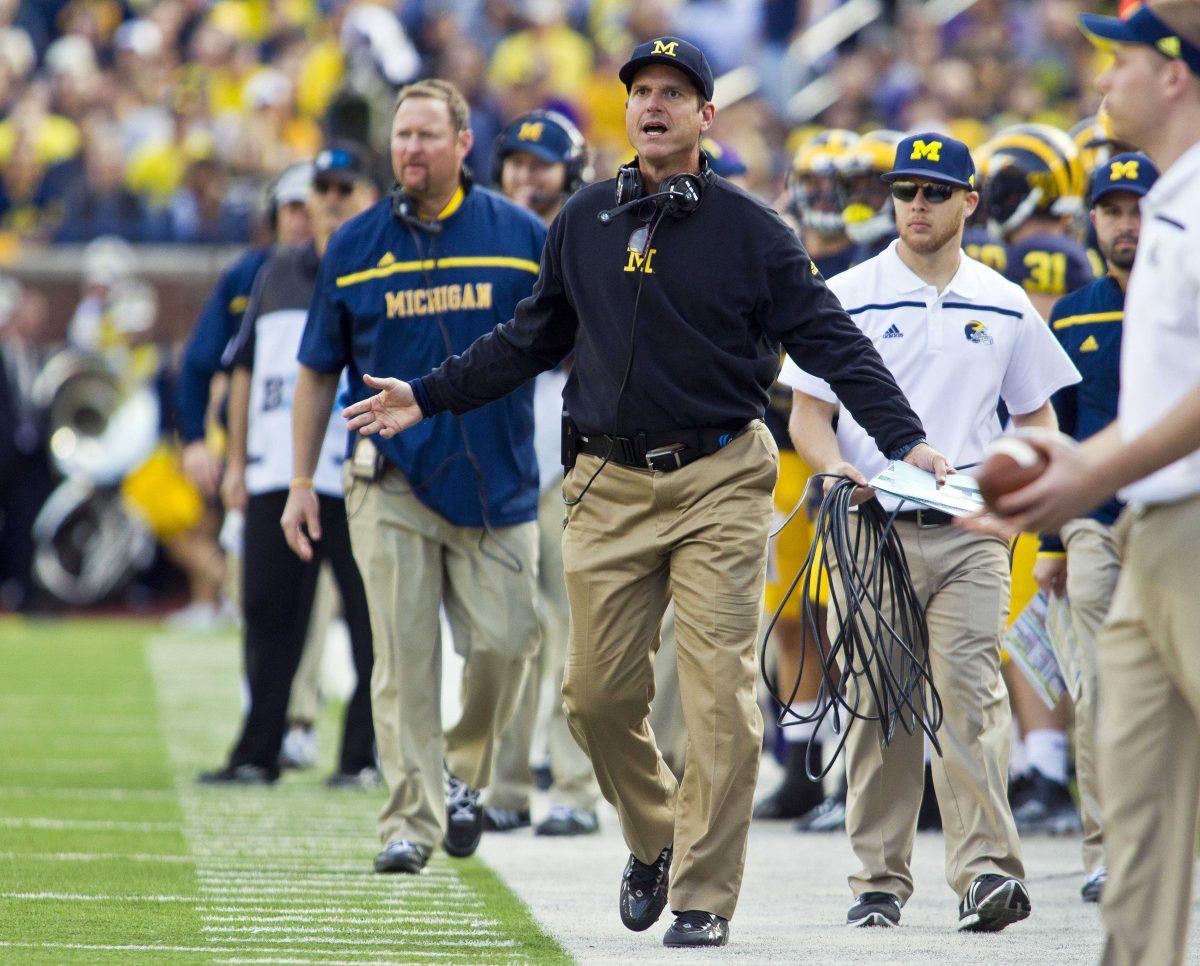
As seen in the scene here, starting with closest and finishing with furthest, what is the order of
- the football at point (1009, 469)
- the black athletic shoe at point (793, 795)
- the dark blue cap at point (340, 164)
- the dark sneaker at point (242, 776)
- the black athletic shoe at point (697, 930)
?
the football at point (1009, 469) → the black athletic shoe at point (697, 930) → the black athletic shoe at point (793, 795) → the dark blue cap at point (340, 164) → the dark sneaker at point (242, 776)

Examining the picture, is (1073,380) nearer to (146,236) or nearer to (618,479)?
(618,479)

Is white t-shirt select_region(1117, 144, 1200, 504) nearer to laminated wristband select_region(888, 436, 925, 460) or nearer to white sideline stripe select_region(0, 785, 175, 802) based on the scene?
laminated wristband select_region(888, 436, 925, 460)

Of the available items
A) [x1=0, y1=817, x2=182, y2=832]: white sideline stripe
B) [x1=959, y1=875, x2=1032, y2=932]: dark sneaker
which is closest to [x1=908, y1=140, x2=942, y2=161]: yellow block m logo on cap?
[x1=959, y1=875, x2=1032, y2=932]: dark sneaker

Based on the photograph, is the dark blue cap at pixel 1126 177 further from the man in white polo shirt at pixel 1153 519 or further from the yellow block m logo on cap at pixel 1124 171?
the man in white polo shirt at pixel 1153 519

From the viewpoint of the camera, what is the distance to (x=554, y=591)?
8.95 metres

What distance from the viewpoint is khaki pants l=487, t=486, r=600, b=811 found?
330 inches

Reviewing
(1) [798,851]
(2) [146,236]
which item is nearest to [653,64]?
(1) [798,851]

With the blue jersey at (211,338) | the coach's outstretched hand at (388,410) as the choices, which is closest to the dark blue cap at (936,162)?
the coach's outstretched hand at (388,410)

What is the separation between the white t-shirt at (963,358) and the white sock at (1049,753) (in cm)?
258

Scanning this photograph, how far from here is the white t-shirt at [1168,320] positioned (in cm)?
399

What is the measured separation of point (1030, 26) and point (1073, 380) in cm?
1445

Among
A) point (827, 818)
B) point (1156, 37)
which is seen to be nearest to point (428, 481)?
point (827, 818)

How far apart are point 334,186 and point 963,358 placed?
380 cm

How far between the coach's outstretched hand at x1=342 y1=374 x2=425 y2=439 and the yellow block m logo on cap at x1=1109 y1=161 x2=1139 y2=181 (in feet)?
8.08
